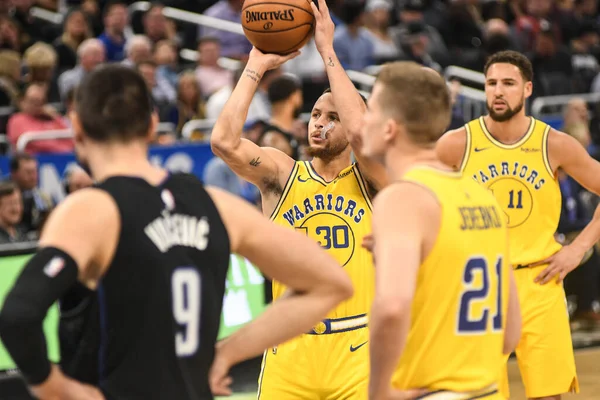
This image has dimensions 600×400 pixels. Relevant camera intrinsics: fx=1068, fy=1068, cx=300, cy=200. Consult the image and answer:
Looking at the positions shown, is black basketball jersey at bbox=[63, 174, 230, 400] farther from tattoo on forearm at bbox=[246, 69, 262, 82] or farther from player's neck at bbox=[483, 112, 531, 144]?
player's neck at bbox=[483, 112, 531, 144]

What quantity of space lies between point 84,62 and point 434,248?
9423 millimetres

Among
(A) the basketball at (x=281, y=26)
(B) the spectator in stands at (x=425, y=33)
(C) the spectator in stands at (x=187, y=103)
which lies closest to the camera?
(A) the basketball at (x=281, y=26)

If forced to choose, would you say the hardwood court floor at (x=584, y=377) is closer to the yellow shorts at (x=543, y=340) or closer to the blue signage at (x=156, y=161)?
the yellow shorts at (x=543, y=340)

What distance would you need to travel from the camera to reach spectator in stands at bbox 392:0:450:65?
16.1m

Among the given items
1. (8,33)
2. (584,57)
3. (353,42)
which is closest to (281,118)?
(8,33)

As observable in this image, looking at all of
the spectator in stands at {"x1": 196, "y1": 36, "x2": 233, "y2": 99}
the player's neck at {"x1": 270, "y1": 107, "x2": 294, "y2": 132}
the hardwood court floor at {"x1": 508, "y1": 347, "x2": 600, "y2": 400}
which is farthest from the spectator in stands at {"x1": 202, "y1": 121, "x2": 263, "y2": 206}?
the hardwood court floor at {"x1": 508, "y1": 347, "x2": 600, "y2": 400}

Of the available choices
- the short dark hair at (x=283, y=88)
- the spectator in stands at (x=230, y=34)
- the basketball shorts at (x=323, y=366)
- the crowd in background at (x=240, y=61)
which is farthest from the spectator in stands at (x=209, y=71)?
the basketball shorts at (x=323, y=366)

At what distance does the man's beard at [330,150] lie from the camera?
5539 millimetres

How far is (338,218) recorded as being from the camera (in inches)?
214

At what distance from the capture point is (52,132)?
1102 cm

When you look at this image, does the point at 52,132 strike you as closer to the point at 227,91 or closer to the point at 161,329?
the point at 227,91

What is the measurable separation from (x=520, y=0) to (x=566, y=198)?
7492 mm

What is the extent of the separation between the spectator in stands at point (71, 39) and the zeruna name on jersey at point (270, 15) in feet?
25.2

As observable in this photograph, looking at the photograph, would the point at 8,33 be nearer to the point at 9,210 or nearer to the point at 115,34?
the point at 115,34
